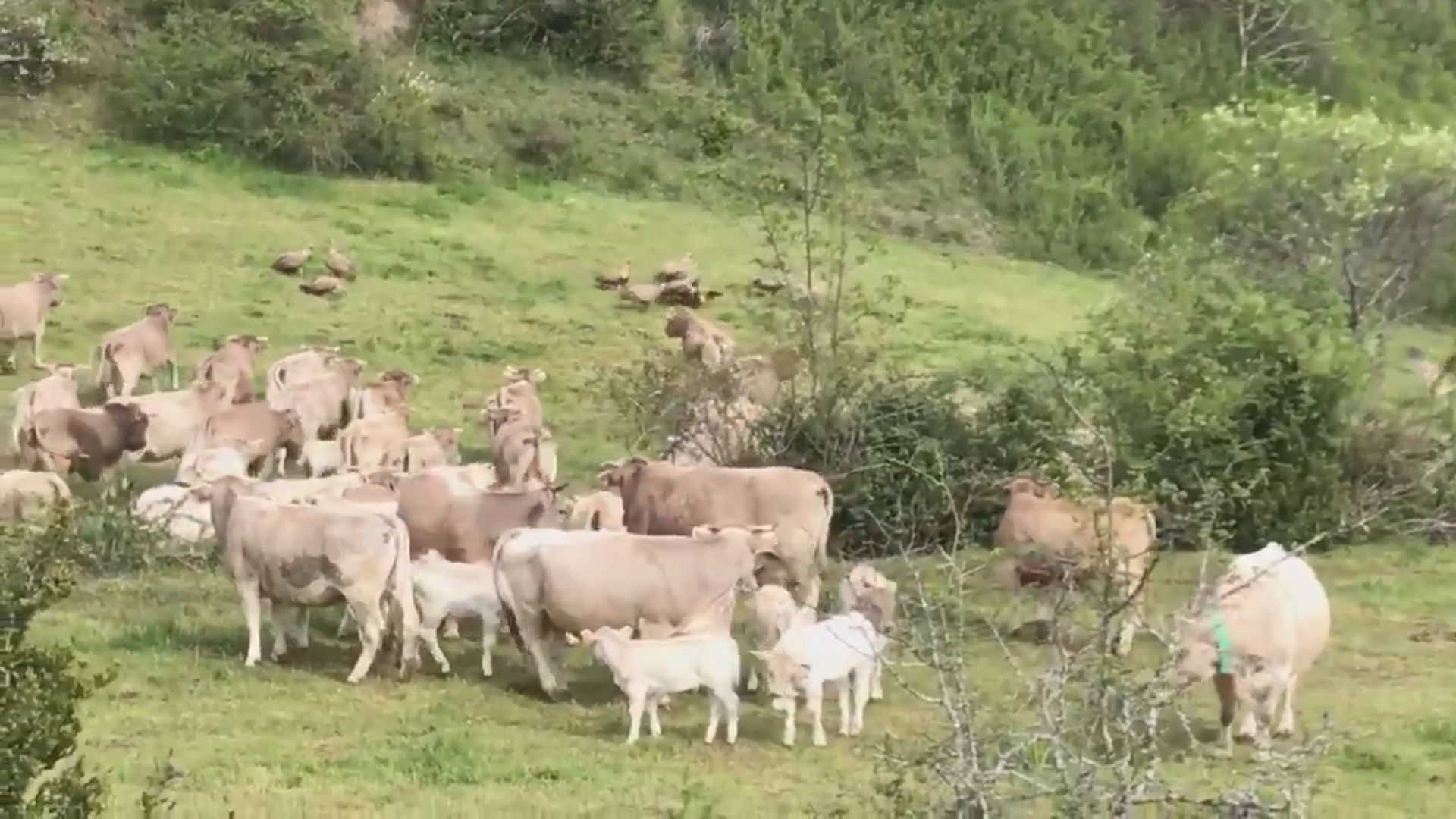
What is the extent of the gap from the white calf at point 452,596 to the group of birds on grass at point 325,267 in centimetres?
1118

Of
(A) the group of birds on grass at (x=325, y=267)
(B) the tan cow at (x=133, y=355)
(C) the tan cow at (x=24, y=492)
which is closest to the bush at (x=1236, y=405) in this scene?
(C) the tan cow at (x=24, y=492)

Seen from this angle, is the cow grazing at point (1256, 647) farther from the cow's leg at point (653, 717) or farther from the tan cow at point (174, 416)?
the tan cow at point (174, 416)

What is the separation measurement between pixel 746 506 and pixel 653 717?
9.81ft

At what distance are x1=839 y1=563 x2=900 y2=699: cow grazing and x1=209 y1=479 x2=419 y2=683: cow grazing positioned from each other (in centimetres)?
246

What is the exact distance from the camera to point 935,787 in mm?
7418

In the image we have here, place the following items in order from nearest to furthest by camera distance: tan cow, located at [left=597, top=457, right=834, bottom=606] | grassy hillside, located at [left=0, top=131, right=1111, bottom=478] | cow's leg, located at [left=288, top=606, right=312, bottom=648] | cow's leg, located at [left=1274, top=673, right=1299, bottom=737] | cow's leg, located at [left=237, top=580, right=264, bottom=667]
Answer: cow's leg, located at [left=1274, top=673, right=1299, bottom=737], cow's leg, located at [left=237, top=580, right=264, bottom=667], cow's leg, located at [left=288, top=606, right=312, bottom=648], tan cow, located at [left=597, top=457, right=834, bottom=606], grassy hillside, located at [left=0, top=131, right=1111, bottom=478]

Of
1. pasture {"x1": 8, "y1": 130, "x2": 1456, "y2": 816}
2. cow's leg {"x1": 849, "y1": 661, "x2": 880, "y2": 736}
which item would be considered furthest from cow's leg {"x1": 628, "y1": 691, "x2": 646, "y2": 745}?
cow's leg {"x1": 849, "y1": 661, "x2": 880, "y2": 736}

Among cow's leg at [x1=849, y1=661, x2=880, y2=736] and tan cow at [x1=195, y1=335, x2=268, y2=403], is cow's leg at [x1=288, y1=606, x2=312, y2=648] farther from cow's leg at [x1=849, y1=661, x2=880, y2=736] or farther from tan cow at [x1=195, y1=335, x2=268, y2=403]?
tan cow at [x1=195, y1=335, x2=268, y2=403]

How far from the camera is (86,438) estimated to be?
50.3 feet

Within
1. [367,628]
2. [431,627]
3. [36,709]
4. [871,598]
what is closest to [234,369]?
[431,627]

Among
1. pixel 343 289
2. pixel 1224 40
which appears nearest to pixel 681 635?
pixel 343 289

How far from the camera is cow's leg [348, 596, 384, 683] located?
11.1 m

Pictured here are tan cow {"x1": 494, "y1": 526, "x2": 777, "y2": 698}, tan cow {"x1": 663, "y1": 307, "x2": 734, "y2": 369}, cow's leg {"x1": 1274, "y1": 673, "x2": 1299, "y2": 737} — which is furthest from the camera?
tan cow {"x1": 663, "y1": 307, "x2": 734, "y2": 369}

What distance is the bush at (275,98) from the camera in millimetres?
27391
